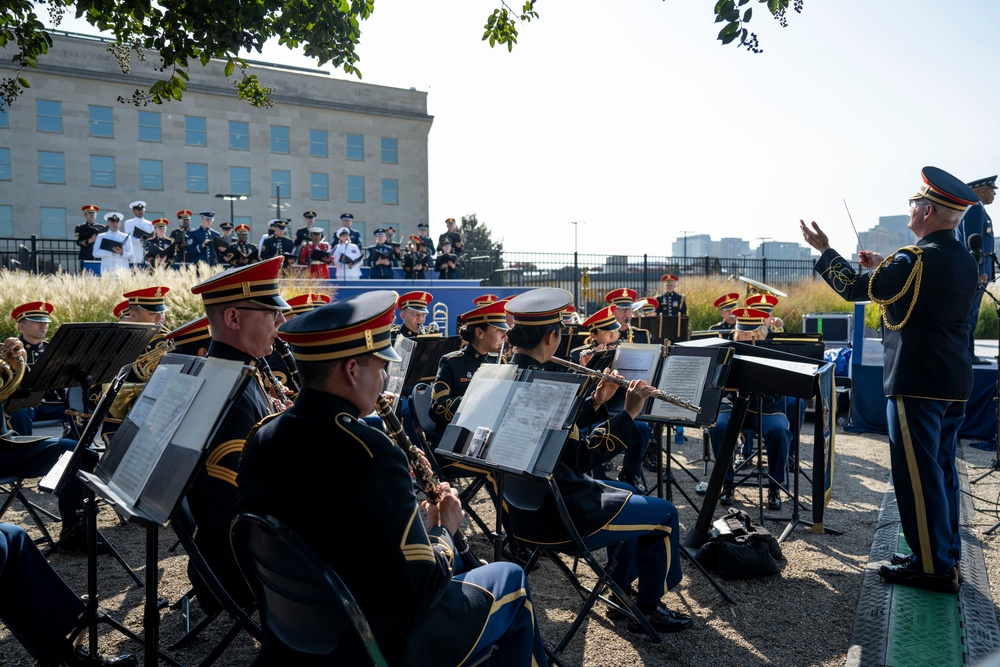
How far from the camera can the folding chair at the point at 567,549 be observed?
143 inches

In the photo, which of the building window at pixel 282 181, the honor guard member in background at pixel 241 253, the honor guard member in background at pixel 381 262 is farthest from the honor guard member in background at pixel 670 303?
the building window at pixel 282 181

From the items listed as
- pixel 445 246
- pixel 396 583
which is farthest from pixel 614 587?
pixel 445 246

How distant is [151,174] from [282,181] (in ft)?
Result: 22.1

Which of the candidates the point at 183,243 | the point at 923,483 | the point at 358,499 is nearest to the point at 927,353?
the point at 923,483

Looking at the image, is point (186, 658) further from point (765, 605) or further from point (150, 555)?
point (765, 605)

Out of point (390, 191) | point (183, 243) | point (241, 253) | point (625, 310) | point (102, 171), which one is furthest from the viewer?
point (390, 191)

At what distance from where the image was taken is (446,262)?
1967cm

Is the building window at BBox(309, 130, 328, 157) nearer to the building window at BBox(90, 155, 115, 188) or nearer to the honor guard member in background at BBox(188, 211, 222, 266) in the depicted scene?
the building window at BBox(90, 155, 115, 188)

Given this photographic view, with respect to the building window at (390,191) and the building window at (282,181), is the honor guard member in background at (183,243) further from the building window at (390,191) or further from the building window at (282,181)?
the building window at (390,191)

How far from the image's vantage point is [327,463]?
221 centimetres

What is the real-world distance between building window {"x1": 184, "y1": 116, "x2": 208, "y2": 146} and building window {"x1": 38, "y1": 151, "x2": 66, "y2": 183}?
6.11 meters

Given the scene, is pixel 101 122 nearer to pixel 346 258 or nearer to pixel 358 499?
pixel 346 258

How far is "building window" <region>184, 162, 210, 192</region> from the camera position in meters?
40.0

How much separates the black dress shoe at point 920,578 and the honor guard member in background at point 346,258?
50.4 ft
